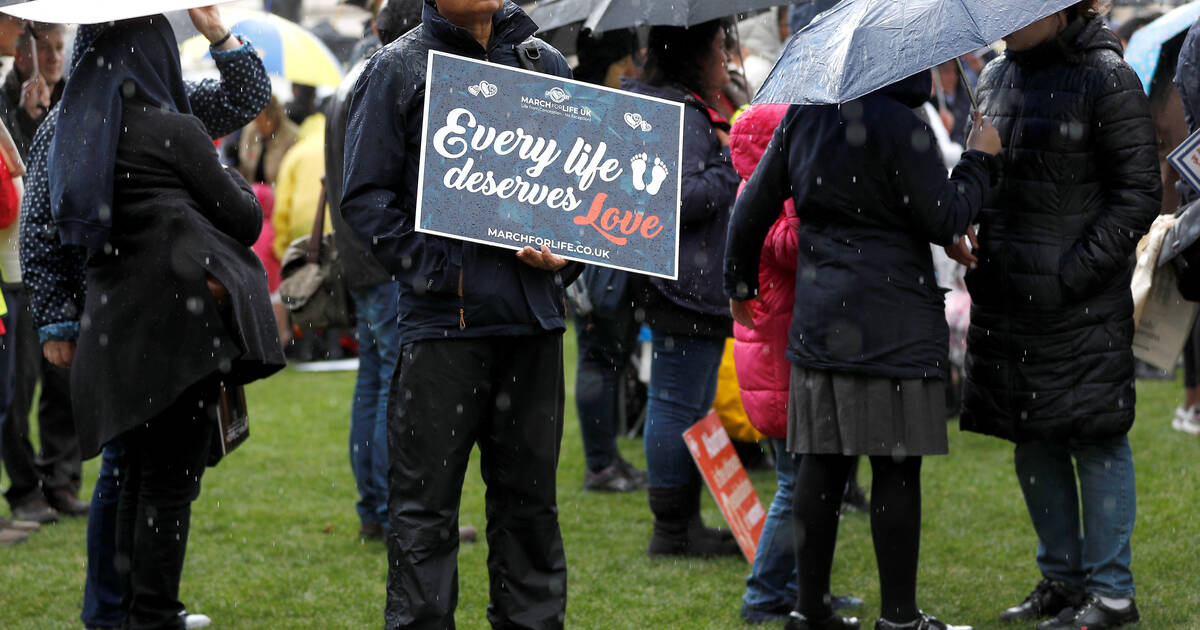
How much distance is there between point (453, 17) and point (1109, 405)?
7.39 feet

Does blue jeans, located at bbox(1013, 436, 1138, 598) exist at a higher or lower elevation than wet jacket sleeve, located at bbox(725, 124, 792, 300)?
lower

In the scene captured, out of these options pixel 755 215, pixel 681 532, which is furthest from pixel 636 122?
pixel 681 532

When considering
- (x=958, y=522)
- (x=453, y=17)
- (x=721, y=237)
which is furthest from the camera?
(x=958, y=522)

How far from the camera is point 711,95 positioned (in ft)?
17.3

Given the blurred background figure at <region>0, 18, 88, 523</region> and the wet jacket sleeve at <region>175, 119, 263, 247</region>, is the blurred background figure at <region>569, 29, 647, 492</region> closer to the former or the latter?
the wet jacket sleeve at <region>175, 119, 263, 247</region>

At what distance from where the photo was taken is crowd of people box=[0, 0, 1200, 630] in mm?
3709

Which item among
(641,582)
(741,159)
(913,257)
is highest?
(741,159)

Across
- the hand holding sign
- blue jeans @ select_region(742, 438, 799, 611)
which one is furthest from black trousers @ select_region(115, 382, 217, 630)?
blue jeans @ select_region(742, 438, 799, 611)

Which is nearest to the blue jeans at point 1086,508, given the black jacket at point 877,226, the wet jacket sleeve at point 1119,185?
the wet jacket sleeve at point 1119,185

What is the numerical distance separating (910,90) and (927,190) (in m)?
0.32

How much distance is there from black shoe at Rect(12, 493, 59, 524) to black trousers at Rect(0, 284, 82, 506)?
0.02m

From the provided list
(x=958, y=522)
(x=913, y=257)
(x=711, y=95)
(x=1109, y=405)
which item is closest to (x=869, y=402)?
(x=913, y=257)

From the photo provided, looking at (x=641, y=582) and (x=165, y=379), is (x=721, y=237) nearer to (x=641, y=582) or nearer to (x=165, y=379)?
(x=641, y=582)

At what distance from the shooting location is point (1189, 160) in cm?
412
